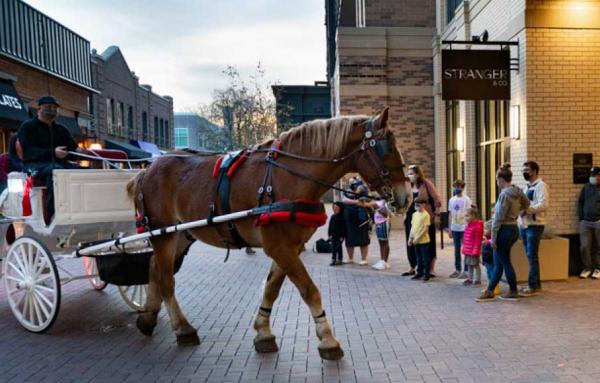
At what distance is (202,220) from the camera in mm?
5000

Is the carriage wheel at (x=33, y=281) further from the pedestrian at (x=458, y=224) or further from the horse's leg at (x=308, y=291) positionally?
the pedestrian at (x=458, y=224)

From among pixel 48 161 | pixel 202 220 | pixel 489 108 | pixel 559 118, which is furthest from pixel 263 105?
pixel 202 220

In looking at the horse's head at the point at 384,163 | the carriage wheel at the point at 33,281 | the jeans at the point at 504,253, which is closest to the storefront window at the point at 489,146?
the jeans at the point at 504,253

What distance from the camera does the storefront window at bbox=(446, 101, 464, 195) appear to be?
14859 millimetres

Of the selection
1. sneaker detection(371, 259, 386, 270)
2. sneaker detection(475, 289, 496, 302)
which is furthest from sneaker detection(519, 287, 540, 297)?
sneaker detection(371, 259, 386, 270)

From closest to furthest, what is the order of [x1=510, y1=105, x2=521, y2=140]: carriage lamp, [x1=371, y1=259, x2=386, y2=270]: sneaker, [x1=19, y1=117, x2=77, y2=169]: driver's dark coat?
[x1=19, y1=117, x2=77, y2=169]: driver's dark coat → [x1=510, y1=105, x2=521, y2=140]: carriage lamp → [x1=371, y1=259, x2=386, y2=270]: sneaker

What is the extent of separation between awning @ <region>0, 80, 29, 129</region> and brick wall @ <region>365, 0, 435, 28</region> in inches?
431

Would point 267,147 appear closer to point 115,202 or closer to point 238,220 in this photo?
point 238,220

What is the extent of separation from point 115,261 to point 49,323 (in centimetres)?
99

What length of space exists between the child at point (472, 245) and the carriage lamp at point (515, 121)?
73.7 inches

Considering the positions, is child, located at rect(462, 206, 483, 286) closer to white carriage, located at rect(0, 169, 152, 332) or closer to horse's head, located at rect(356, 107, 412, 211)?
horse's head, located at rect(356, 107, 412, 211)

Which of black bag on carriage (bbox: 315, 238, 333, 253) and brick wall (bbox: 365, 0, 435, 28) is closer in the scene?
black bag on carriage (bbox: 315, 238, 333, 253)

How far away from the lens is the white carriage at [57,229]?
19.1ft

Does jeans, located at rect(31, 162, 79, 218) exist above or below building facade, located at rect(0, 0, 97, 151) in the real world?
below
